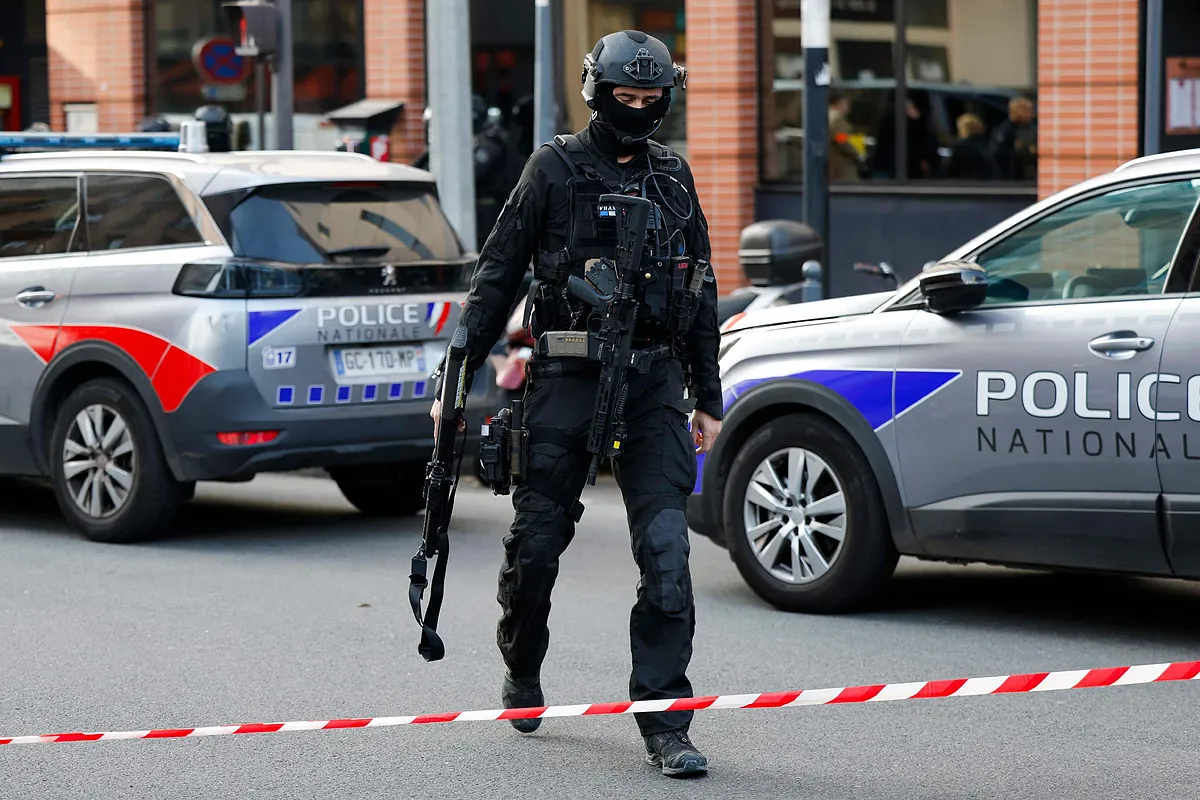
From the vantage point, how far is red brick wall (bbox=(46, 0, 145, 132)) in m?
20.4

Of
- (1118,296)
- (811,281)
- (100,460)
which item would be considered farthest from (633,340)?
(811,281)

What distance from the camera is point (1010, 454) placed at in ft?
21.7

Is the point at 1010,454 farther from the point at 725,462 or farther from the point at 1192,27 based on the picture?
the point at 1192,27

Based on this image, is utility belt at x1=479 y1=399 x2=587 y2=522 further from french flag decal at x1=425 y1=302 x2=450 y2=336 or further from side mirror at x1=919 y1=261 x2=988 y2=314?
french flag decal at x1=425 y1=302 x2=450 y2=336

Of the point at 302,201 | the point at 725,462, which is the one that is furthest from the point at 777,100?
the point at 725,462

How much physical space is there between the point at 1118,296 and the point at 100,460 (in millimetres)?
4526

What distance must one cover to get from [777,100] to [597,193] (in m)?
10.8

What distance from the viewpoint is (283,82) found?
44.9 ft

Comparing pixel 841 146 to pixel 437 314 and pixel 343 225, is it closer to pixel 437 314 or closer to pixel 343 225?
pixel 437 314

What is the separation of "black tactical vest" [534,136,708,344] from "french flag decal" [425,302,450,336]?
364cm

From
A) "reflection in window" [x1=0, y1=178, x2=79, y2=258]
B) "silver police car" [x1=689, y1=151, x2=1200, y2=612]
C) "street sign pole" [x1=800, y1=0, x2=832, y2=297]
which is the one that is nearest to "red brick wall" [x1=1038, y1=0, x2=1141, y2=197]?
"street sign pole" [x1=800, y1=0, x2=832, y2=297]

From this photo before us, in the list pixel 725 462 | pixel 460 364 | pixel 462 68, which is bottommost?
pixel 725 462

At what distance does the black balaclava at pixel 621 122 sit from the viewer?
17.0 feet

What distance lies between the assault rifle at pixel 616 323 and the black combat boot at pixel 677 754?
2.43 feet
